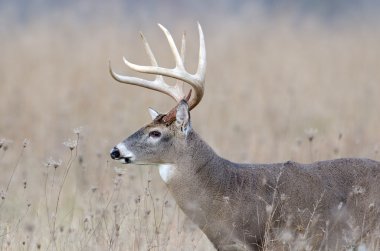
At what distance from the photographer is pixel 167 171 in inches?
254

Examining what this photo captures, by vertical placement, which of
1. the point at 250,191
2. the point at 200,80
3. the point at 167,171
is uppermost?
the point at 200,80

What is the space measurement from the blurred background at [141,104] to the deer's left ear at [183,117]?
2.28 feet

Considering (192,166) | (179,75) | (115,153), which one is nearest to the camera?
(115,153)

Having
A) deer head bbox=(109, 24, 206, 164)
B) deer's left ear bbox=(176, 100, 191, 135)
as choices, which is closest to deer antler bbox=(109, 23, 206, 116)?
deer head bbox=(109, 24, 206, 164)

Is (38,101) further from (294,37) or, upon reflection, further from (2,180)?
(294,37)

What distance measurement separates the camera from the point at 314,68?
1438 cm

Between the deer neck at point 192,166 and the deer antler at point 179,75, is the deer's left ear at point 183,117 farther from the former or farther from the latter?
the deer antler at point 179,75

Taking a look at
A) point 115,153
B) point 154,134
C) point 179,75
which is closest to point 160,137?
point 154,134

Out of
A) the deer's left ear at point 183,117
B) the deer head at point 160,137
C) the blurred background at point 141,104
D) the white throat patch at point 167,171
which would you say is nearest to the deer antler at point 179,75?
the deer head at point 160,137

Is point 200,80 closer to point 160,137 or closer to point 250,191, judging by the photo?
point 160,137

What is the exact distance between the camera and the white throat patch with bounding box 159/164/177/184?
21.1ft

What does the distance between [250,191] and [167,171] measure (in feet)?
1.78

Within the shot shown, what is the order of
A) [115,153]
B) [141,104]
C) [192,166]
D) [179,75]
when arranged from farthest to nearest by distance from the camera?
1. [141,104]
2. [179,75]
3. [192,166]
4. [115,153]

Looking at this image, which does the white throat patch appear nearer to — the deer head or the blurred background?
the deer head
